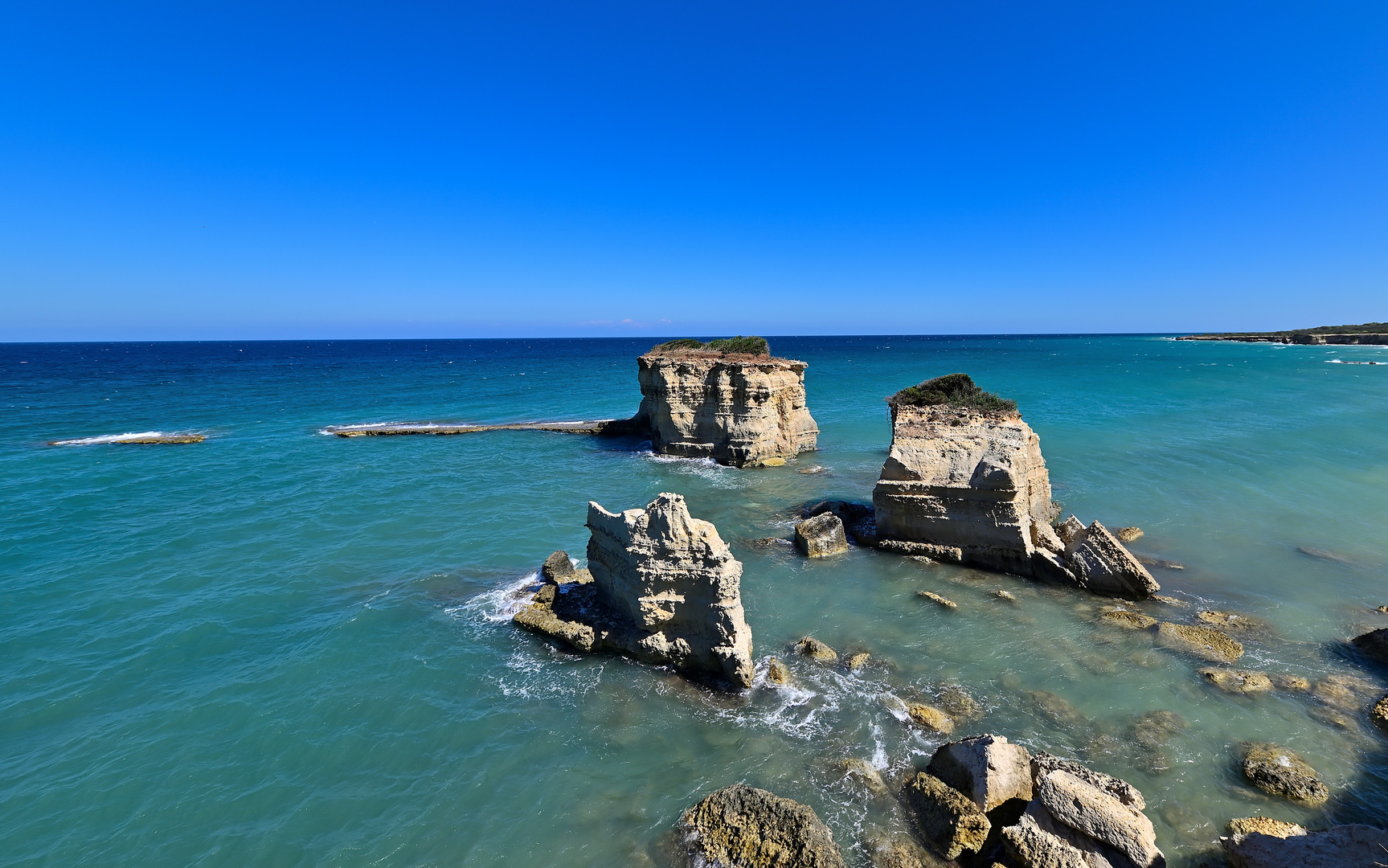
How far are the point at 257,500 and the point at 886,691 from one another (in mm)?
24607

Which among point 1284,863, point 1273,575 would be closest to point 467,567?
point 1284,863

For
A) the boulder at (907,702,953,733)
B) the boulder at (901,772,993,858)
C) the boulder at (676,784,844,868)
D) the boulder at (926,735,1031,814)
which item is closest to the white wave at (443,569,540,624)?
the boulder at (676,784,844,868)

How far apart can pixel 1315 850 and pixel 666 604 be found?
9861 mm

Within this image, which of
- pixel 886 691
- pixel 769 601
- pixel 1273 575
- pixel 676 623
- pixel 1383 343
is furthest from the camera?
pixel 1383 343

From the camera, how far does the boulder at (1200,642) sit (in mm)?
12477

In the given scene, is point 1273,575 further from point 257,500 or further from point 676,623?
point 257,500

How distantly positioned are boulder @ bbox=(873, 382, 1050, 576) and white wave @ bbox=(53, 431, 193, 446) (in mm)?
A: 43795

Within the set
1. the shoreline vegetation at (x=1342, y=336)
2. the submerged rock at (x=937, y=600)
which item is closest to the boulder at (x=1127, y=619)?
the submerged rock at (x=937, y=600)

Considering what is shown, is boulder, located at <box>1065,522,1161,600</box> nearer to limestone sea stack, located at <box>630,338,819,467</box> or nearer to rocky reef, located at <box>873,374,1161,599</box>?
rocky reef, located at <box>873,374,1161,599</box>

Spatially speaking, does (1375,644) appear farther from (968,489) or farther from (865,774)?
(865,774)

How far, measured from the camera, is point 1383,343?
397 ft

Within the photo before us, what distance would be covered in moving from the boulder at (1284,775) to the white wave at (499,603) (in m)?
14.5

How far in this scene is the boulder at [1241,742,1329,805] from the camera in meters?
8.70

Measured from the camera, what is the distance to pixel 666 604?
1238 centimetres
